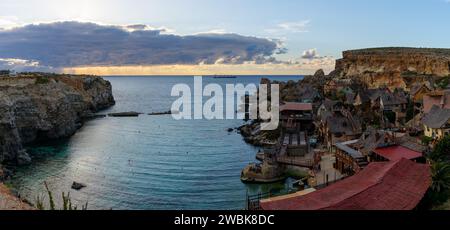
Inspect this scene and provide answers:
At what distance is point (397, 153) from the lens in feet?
129

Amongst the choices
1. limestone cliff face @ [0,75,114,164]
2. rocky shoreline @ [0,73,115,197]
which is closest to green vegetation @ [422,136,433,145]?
rocky shoreline @ [0,73,115,197]

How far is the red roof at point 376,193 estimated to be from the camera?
2467 cm

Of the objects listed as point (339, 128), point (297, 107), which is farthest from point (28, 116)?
point (339, 128)

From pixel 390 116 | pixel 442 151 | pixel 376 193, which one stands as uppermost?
pixel 442 151

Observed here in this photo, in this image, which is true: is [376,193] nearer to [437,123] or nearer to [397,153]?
[397,153]

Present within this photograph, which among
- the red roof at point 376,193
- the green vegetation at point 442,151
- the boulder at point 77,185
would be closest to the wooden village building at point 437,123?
the green vegetation at point 442,151

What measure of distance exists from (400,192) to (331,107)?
53.1 m

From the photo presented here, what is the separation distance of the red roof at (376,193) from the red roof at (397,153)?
7.57 meters

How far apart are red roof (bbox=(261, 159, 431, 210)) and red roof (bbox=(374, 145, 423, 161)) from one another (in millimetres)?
7568

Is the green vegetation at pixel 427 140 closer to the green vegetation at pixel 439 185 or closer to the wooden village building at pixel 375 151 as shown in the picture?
the wooden village building at pixel 375 151

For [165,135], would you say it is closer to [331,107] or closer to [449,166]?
[331,107]

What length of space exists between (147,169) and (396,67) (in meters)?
78.6
